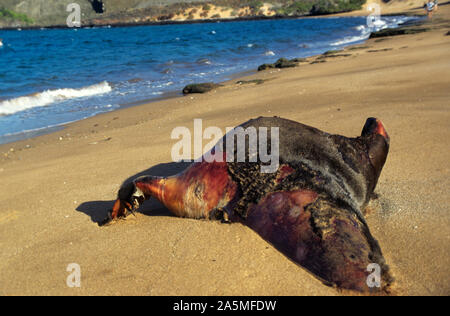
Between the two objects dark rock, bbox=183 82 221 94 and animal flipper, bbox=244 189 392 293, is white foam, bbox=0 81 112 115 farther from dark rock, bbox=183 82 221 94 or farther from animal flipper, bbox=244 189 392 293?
animal flipper, bbox=244 189 392 293

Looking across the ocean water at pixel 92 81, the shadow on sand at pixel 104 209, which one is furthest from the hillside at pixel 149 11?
the shadow on sand at pixel 104 209

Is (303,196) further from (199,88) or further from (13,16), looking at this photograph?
(13,16)

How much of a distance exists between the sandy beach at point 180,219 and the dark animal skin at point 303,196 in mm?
97

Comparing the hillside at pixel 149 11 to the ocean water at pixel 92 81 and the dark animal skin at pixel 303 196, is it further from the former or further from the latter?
the dark animal skin at pixel 303 196

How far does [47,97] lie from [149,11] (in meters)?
66.6

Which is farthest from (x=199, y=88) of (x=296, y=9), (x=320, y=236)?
(x=296, y=9)

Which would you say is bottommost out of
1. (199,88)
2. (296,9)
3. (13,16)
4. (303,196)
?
(199,88)

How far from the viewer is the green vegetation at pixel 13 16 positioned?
72.0m

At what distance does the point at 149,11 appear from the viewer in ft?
238

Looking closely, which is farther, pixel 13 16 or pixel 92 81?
pixel 13 16

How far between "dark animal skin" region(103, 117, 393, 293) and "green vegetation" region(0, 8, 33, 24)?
80.7 meters

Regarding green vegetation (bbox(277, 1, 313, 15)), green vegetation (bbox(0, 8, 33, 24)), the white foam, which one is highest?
green vegetation (bbox(0, 8, 33, 24))

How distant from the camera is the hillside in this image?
70.8m

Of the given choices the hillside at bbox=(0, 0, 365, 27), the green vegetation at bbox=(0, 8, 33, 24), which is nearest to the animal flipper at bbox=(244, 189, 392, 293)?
the hillside at bbox=(0, 0, 365, 27)
